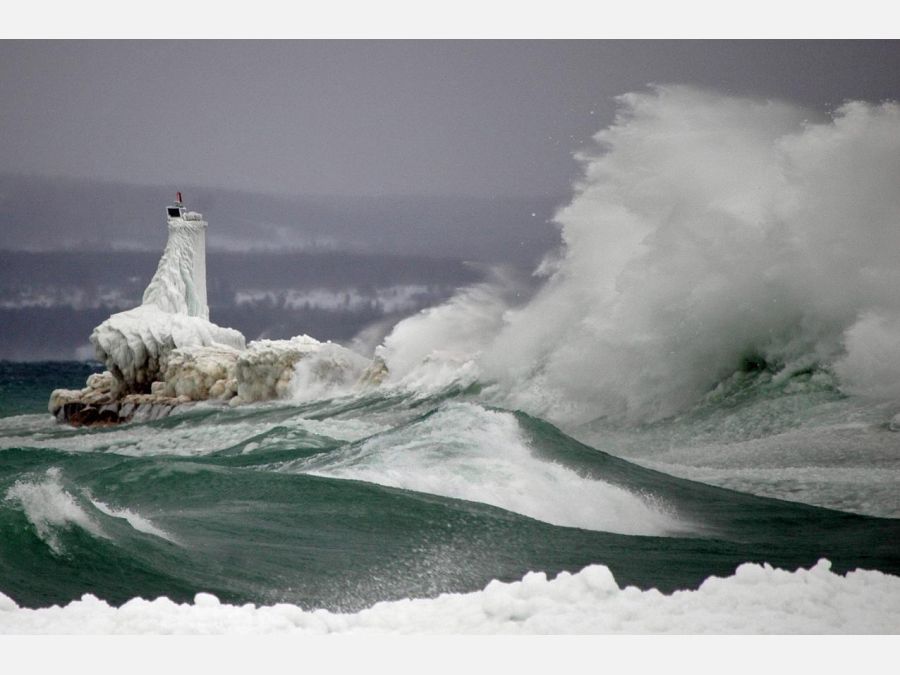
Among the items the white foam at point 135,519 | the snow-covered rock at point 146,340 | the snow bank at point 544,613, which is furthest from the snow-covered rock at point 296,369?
the snow bank at point 544,613

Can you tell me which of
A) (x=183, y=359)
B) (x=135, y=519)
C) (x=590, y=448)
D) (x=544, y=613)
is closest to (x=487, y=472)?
(x=590, y=448)

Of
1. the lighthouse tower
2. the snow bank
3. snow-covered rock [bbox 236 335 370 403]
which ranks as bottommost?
the snow bank

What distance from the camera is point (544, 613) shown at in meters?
2.43

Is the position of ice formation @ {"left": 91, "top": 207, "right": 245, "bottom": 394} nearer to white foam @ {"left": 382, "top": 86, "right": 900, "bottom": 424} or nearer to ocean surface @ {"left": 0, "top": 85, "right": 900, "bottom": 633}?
ocean surface @ {"left": 0, "top": 85, "right": 900, "bottom": 633}

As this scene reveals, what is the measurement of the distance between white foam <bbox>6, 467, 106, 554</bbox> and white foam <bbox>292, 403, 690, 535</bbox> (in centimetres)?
99

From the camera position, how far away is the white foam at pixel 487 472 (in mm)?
3480

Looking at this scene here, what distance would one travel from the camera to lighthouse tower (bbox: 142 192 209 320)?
13.4ft

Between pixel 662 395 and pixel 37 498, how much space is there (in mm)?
2346

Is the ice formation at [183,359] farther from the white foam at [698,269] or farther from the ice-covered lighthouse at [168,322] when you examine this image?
the white foam at [698,269]

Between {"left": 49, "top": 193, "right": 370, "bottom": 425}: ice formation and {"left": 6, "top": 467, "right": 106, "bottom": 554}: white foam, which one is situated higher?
{"left": 49, "top": 193, "right": 370, "bottom": 425}: ice formation

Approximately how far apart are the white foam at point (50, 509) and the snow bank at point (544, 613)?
14.5 inches

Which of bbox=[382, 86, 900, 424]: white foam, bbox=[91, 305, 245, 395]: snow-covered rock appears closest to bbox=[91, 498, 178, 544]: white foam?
bbox=[91, 305, 245, 395]: snow-covered rock

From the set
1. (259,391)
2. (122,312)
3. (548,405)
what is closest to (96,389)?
(122,312)

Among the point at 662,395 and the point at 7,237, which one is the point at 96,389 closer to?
the point at 7,237
